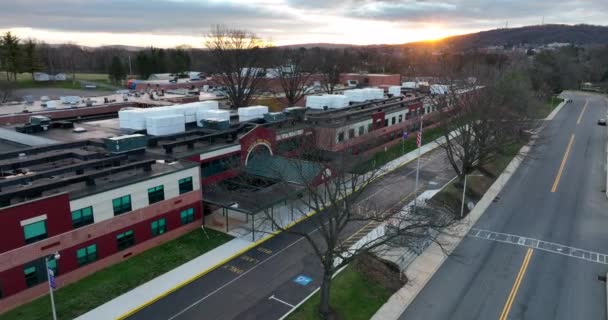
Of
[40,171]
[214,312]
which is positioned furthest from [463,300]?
[40,171]

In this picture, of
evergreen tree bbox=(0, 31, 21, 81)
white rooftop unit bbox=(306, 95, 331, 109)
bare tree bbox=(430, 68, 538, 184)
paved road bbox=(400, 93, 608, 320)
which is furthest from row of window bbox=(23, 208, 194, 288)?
evergreen tree bbox=(0, 31, 21, 81)

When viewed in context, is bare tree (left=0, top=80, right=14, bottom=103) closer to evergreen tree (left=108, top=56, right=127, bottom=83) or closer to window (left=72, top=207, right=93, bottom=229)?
evergreen tree (left=108, top=56, right=127, bottom=83)

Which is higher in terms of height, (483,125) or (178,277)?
(483,125)

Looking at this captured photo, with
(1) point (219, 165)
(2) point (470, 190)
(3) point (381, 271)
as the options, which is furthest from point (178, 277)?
(2) point (470, 190)

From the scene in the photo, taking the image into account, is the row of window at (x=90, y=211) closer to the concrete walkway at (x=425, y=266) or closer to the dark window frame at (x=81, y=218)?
the dark window frame at (x=81, y=218)

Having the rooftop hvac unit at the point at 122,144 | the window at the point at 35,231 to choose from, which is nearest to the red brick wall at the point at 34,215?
the window at the point at 35,231

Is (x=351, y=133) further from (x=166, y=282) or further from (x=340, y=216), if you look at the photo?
(x=166, y=282)
